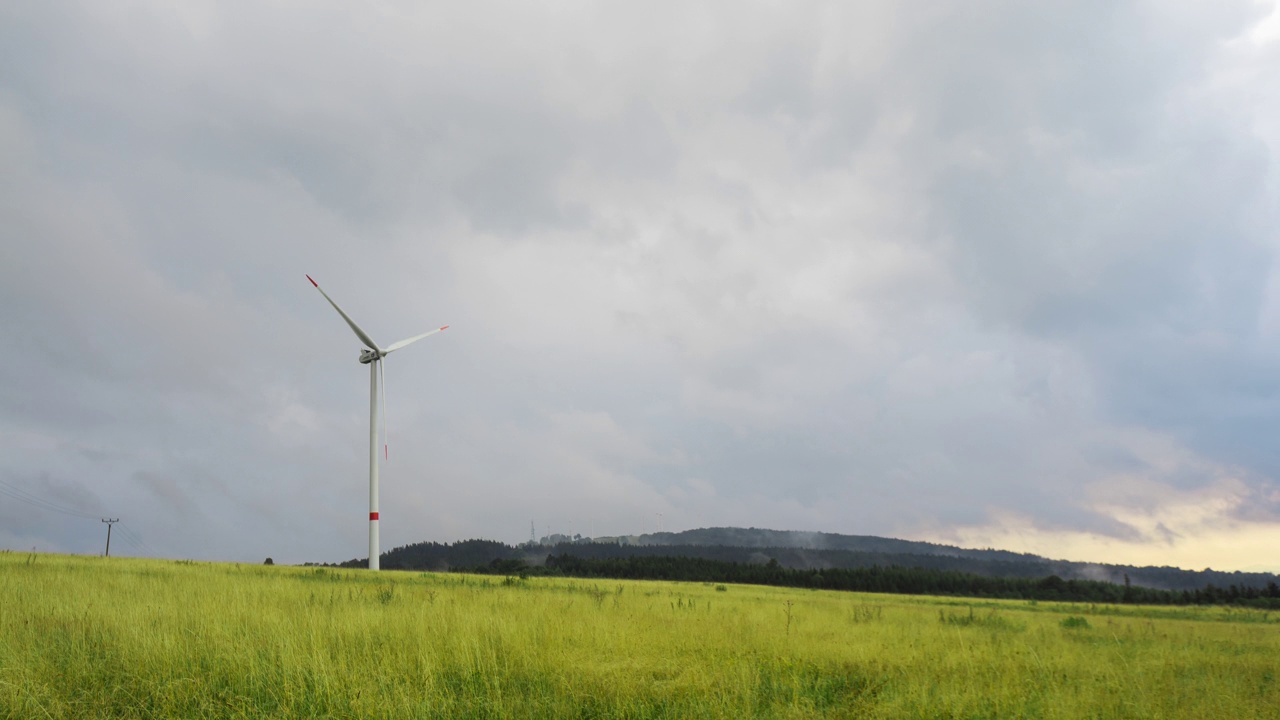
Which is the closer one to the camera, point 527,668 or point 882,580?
point 527,668

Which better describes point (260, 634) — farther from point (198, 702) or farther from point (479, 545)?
point (479, 545)

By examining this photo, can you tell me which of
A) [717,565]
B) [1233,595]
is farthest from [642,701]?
[717,565]

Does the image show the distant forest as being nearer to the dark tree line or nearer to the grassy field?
the dark tree line

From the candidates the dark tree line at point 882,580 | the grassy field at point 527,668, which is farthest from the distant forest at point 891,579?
the grassy field at point 527,668

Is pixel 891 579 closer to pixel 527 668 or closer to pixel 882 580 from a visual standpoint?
pixel 882 580

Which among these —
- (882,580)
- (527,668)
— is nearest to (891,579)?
(882,580)

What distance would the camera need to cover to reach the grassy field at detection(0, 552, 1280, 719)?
9.12 metres

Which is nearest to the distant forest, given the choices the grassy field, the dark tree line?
the dark tree line

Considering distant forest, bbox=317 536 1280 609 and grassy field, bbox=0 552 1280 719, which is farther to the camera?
distant forest, bbox=317 536 1280 609

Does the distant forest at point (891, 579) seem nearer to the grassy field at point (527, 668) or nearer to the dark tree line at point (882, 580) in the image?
the dark tree line at point (882, 580)

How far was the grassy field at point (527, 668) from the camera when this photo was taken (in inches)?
359

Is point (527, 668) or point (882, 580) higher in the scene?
point (527, 668)

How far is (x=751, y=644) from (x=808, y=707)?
512 cm

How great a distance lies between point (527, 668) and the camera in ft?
34.9
